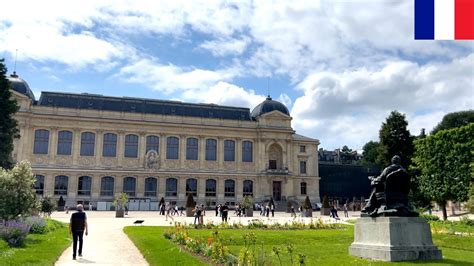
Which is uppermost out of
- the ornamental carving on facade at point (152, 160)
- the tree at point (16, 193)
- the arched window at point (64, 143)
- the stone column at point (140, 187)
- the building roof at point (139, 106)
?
the building roof at point (139, 106)

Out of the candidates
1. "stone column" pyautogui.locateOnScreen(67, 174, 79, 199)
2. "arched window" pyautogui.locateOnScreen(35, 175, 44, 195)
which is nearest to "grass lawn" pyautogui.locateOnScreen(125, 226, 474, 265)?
"stone column" pyautogui.locateOnScreen(67, 174, 79, 199)

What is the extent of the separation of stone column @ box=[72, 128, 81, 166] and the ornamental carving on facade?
8458 millimetres

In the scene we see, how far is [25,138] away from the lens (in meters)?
55.5

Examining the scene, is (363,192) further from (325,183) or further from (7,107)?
(7,107)

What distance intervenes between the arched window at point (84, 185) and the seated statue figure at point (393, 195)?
162 feet

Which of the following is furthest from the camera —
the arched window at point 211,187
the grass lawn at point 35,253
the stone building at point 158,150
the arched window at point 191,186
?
the arched window at point 211,187

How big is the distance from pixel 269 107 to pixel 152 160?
1864cm

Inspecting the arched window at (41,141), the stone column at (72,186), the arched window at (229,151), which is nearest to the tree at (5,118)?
the stone column at (72,186)

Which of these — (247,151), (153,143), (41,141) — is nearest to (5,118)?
(41,141)

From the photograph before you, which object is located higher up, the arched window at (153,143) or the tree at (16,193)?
the arched window at (153,143)

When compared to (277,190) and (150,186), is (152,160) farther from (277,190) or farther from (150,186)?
(277,190)

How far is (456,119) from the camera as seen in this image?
7331 cm

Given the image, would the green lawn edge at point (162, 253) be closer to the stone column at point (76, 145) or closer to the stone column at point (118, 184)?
the stone column at point (118, 184)

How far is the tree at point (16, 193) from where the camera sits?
690 inches
